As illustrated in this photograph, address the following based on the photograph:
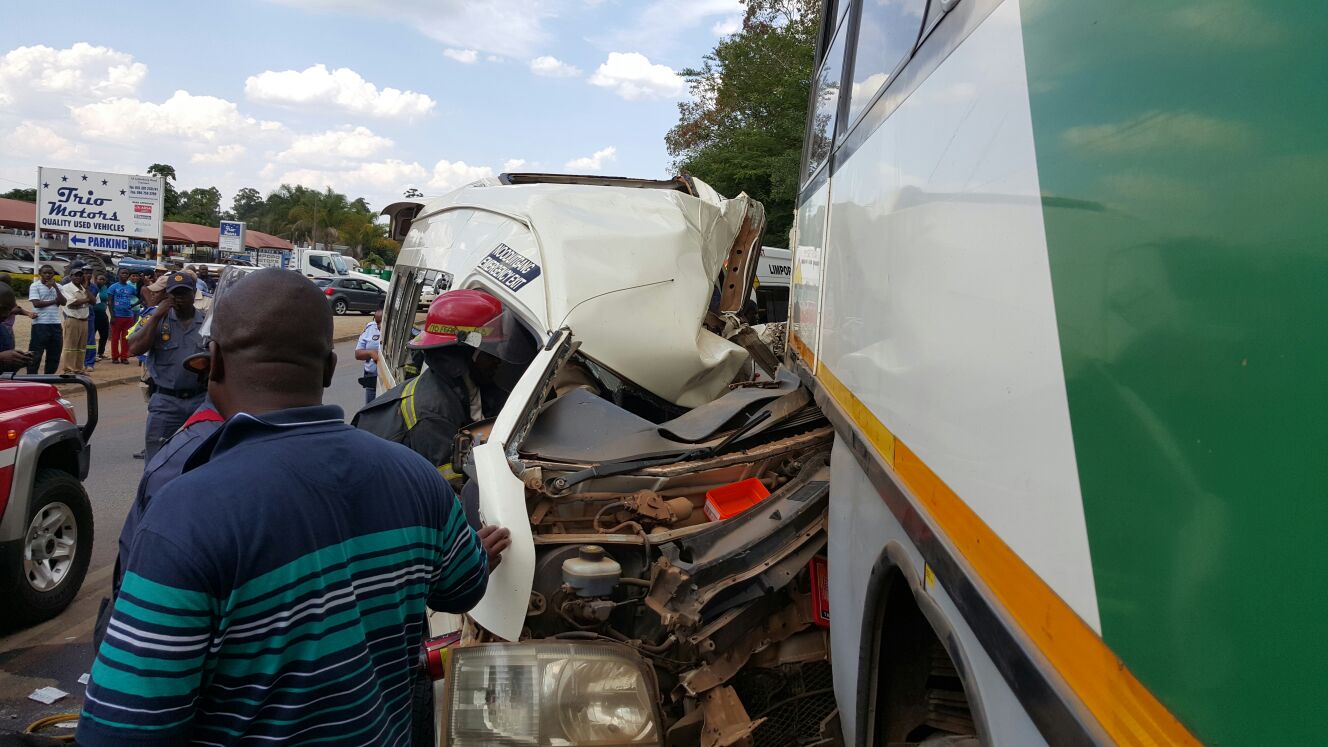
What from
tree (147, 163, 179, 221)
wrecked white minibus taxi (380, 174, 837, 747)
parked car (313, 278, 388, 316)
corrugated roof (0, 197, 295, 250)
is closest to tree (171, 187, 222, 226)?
tree (147, 163, 179, 221)

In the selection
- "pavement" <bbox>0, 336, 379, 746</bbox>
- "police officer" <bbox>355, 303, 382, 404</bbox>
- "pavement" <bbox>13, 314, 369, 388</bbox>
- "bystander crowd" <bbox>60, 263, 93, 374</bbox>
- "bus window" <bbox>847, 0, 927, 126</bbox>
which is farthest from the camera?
"pavement" <bbox>13, 314, 369, 388</bbox>

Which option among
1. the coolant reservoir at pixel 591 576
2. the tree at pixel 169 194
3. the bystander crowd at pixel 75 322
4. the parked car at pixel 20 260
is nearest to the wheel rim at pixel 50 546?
the coolant reservoir at pixel 591 576

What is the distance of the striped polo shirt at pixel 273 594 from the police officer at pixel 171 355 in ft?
16.1

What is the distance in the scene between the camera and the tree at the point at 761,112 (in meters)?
22.6

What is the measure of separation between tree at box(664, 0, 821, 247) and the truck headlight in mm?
18916

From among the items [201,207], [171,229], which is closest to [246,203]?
[201,207]

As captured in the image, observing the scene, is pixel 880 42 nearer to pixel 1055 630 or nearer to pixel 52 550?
pixel 1055 630

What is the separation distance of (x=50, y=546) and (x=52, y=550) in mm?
27

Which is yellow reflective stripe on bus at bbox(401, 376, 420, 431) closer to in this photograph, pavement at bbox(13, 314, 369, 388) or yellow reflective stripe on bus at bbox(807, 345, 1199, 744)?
yellow reflective stripe on bus at bbox(807, 345, 1199, 744)

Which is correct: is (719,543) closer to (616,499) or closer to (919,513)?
(616,499)

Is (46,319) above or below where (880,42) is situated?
below

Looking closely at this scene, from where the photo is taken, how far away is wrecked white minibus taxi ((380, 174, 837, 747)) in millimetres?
2330

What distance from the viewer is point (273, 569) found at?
1.52m

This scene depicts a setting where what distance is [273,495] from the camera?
5.05ft
